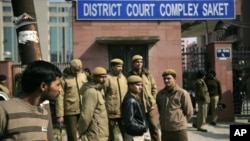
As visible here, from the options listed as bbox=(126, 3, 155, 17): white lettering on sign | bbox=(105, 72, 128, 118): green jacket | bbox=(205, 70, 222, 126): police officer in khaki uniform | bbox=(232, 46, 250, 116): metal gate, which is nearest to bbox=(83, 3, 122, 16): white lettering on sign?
bbox=(126, 3, 155, 17): white lettering on sign

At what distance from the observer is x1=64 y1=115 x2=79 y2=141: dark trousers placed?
7.19m

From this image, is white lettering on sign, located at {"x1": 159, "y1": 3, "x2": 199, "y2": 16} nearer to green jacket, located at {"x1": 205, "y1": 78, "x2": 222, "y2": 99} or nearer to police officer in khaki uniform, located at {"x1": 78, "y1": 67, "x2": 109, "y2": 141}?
green jacket, located at {"x1": 205, "y1": 78, "x2": 222, "y2": 99}

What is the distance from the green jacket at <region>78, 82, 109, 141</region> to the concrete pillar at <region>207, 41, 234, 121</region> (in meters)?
7.00

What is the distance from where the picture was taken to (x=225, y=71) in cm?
1195

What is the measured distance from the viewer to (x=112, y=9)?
1168 centimetres

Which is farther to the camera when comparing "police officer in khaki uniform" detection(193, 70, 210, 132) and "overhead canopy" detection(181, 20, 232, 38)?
"overhead canopy" detection(181, 20, 232, 38)

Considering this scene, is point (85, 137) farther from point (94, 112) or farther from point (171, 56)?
point (171, 56)

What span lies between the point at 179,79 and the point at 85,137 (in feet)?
22.0

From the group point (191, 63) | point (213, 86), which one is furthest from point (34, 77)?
point (191, 63)

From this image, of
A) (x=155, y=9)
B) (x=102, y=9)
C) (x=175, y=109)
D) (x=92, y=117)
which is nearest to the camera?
(x=92, y=117)

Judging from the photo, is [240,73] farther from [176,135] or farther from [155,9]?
[176,135]

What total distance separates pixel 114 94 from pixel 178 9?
5433 mm

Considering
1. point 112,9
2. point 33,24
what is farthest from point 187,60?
point 33,24

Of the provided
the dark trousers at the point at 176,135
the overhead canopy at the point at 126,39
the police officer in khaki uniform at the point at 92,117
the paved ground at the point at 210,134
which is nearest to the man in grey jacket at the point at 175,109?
the dark trousers at the point at 176,135
